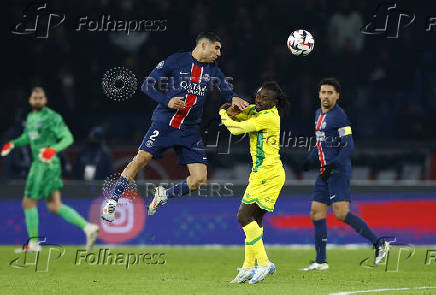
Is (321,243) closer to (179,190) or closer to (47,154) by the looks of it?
(179,190)

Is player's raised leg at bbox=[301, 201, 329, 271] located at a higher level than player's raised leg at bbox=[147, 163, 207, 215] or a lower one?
lower

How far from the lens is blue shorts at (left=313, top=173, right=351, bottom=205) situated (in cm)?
1000

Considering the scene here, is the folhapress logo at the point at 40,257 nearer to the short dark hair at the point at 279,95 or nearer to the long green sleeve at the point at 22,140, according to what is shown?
the long green sleeve at the point at 22,140

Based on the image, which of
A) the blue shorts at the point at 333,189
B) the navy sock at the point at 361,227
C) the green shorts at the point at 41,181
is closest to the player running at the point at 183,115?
the blue shorts at the point at 333,189

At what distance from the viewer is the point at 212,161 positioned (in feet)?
47.3

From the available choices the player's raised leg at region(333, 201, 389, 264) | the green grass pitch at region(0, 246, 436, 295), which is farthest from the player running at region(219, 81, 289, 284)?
the player's raised leg at region(333, 201, 389, 264)

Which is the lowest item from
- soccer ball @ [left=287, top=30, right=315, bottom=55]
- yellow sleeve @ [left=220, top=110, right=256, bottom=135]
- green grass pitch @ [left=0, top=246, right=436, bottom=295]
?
green grass pitch @ [left=0, top=246, right=436, bottom=295]

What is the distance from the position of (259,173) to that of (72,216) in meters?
4.27

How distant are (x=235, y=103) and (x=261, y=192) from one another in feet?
3.02

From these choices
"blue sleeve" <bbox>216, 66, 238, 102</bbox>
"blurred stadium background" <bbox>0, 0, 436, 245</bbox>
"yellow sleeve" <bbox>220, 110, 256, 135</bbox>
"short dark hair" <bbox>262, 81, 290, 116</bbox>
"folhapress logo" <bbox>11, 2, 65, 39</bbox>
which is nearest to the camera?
"yellow sleeve" <bbox>220, 110, 256, 135</bbox>

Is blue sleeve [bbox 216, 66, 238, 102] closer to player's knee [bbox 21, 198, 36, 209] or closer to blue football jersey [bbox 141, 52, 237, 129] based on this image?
blue football jersey [bbox 141, 52, 237, 129]

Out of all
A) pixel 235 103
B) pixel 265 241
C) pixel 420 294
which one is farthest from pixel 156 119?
pixel 265 241

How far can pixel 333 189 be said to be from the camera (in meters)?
9.99

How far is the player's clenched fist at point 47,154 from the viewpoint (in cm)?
1159
